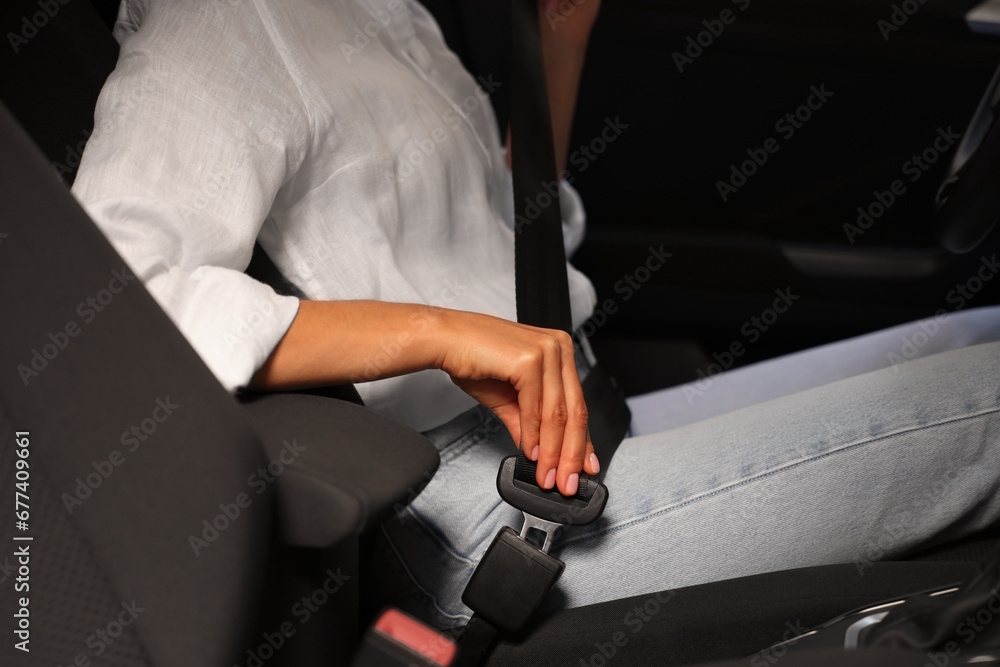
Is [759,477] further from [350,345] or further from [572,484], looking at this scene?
[350,345]

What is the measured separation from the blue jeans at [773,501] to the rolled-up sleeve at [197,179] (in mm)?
264

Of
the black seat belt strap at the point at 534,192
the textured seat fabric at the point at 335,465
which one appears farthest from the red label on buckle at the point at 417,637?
the black seat belt strap at the point at 534,192

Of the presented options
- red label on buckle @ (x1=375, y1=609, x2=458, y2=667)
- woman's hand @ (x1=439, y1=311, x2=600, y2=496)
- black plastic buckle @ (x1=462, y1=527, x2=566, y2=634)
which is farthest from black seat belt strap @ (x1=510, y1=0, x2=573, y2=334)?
red label on buckle @ (x1=375, y1=609, x2=458, y2=667)

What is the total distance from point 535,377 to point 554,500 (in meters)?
0.10

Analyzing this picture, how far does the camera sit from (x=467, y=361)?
538 millimetres

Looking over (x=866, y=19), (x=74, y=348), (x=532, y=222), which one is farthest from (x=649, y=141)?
(x=74, y=348)

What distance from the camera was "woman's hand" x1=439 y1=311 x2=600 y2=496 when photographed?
54cm

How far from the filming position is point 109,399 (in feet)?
1.20

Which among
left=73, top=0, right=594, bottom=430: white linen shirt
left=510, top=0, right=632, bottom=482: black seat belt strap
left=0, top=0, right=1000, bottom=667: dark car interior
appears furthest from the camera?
left=510, top=0, right=632, bottom=482: black seat belt strap

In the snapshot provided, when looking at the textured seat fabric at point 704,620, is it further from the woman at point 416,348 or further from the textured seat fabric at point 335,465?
the textured seat fabric at point 335,465

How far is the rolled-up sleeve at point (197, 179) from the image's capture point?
17.9 inches

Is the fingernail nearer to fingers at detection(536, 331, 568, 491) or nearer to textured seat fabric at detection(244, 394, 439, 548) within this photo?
fingers at detection(536, 331, 568, 491)

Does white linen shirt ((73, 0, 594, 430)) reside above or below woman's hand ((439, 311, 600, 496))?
above

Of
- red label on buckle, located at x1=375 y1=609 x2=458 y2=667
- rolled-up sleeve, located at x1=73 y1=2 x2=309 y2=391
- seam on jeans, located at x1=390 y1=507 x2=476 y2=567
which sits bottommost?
seam on jeans, located at x1=390 y1=507 x2=476 y2=567
